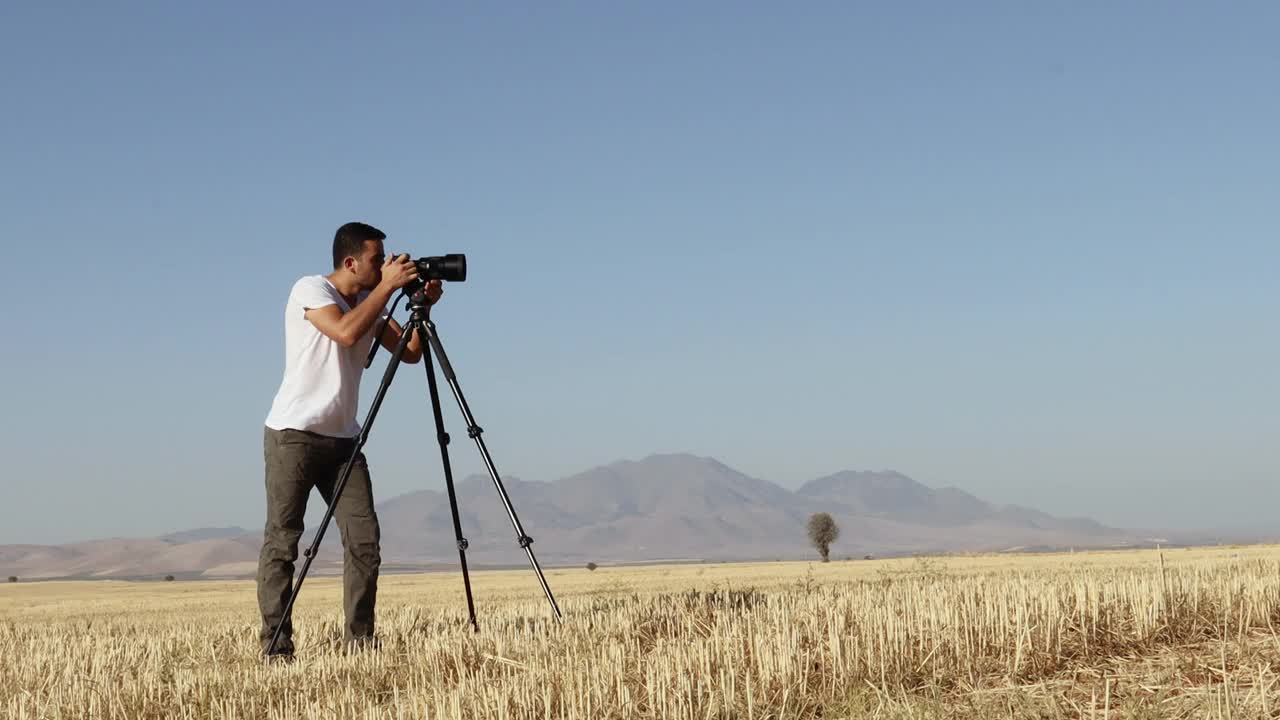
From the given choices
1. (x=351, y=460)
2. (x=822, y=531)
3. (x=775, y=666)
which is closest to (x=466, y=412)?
(x=351, y=460)

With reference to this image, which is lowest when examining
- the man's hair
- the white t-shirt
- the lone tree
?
the lone tree

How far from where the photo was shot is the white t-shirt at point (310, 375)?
26.0ft

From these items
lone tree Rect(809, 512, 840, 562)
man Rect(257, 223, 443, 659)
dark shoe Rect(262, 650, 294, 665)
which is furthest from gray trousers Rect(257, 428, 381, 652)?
lone tree Rect(809, 512, 840, 562)

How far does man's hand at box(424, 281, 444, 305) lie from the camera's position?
8.02 meters

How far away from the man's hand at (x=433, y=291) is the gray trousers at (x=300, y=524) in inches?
45.8

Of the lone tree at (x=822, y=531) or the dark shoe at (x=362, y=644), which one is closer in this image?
the dark shoe at (x=362, y=644)

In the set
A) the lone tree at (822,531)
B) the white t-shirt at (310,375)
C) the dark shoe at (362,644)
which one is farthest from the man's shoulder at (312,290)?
the lone tree at (822,531)

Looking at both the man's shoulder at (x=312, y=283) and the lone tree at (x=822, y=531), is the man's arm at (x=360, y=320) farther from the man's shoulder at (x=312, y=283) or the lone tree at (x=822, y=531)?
the lone tree at (x=822, y=531)

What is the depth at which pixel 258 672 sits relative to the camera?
6.60 meters

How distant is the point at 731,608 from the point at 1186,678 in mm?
3608

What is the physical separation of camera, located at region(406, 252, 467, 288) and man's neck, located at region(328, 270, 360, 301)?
1.65 feet

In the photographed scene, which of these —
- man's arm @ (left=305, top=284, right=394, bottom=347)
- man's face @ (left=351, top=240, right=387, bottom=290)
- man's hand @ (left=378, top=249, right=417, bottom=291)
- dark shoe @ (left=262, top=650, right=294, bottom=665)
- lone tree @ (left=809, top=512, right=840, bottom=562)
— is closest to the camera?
dark shoe @ (left=262, top=650, right=294, bottom=665)

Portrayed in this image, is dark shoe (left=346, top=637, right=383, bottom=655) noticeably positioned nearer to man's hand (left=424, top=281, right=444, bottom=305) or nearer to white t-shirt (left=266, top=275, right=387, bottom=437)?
white t-shirt (left=266, top=275, right=387, bottom=437)

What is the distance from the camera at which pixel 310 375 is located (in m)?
7.98
